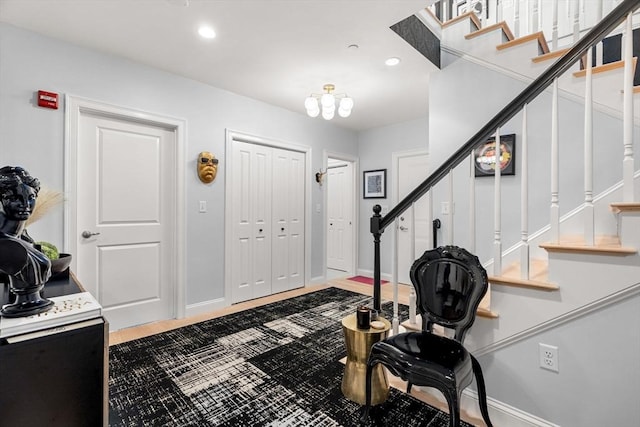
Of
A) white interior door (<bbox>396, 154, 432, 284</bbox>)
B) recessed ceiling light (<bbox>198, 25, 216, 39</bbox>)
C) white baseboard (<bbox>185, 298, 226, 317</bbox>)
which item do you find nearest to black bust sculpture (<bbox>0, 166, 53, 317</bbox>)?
recessed ceiling light (<bbox>198, 25, 216, 39</bbox>)

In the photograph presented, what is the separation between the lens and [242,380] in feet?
6.65

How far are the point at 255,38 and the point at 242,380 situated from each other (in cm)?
248

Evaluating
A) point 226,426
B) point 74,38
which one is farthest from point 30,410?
point 74,38

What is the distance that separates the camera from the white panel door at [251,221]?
363cm

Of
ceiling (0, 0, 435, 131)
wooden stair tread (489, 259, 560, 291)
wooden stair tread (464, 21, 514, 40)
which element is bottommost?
wooden stair tread (489, 259, 560, 291)

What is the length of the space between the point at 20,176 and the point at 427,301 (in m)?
1.88

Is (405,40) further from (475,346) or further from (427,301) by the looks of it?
(475,346)

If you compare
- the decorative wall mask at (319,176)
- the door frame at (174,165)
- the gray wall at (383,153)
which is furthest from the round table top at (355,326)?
the gray wall at (383,153)

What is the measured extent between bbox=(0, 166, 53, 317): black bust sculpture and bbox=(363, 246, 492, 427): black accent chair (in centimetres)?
146

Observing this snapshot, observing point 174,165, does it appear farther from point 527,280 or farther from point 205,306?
point 527,280

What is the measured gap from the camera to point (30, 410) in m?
0.97

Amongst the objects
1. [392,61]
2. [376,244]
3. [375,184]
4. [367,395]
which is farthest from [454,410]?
[375,184]

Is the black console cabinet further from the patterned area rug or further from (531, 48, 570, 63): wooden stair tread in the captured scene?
(531, 48, 570, 63): wooden stair tread

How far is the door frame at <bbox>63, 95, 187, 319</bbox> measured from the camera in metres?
2.45
